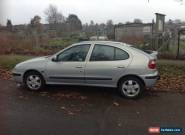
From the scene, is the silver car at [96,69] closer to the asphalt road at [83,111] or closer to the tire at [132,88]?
the tire at [132,88]

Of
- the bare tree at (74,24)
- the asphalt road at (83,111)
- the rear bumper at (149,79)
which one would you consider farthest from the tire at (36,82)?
the bare tree at (74,24)

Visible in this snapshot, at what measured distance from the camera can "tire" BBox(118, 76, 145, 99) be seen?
8719 millimetres

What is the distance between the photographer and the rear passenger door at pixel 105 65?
28.9 feet

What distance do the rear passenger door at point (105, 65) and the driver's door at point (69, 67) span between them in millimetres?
186

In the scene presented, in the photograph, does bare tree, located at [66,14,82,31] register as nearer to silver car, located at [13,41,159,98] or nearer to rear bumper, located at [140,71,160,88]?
silver car, located at [13,41,159,98]

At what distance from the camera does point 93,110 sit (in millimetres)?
7598

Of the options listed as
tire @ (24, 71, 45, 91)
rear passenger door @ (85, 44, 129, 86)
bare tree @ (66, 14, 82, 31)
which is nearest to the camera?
rear passenger door @ (85, 44, 129, 86)

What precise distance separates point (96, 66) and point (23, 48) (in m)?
10.8

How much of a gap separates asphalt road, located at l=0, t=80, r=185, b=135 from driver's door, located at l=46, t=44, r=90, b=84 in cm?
37

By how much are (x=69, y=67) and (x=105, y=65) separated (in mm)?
942

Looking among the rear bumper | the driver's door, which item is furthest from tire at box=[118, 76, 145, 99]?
the driver's door

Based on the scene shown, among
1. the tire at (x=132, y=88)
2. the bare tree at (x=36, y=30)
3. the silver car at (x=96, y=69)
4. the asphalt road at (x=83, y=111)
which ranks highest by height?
the bare tree at (x=36, y=30)

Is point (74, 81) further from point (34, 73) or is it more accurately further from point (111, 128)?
point (111, 128)

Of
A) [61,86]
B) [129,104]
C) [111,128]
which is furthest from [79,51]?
[111,128]
